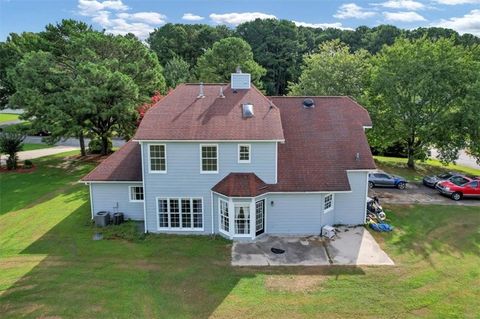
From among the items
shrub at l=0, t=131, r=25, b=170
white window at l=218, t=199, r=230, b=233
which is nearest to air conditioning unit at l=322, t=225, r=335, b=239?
white window at l=218, t=199, r=230, b=233

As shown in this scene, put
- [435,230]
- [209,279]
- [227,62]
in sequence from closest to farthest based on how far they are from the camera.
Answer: [209,279] < [435,230] < [227,62]

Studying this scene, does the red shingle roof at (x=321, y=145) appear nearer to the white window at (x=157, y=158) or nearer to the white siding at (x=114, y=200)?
the white window at (x=157, y=158)

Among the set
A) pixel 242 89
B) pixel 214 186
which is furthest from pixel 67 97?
pixel 214 186

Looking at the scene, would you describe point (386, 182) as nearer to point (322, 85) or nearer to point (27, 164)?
point (322, 85)

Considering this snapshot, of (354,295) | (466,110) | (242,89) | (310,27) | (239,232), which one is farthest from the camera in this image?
(310,27)

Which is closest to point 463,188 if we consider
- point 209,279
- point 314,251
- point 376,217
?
point 376,217

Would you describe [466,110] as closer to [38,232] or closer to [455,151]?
[455,151]

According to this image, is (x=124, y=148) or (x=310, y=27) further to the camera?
(x=310, y=27)
